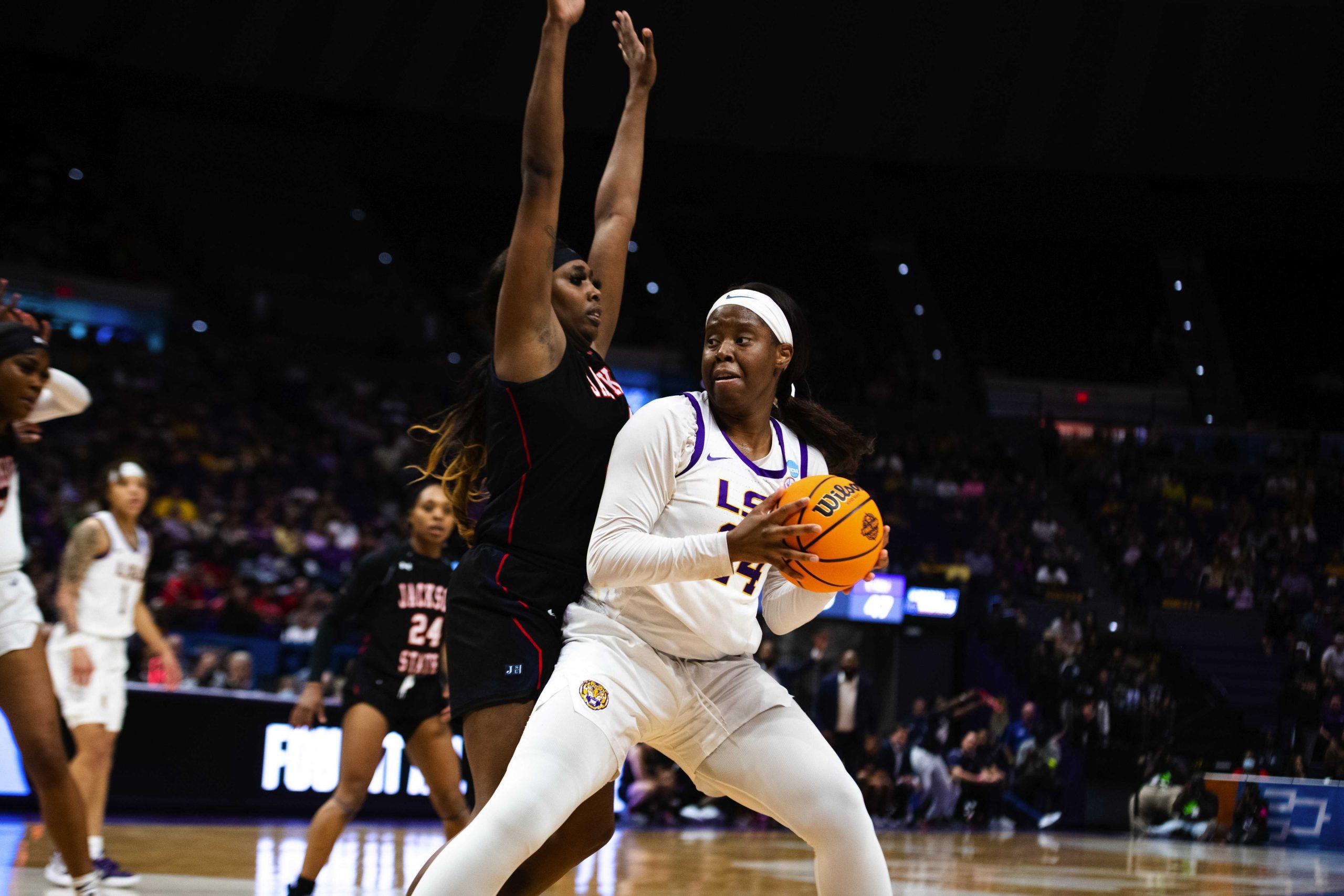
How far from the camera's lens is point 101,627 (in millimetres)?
7137

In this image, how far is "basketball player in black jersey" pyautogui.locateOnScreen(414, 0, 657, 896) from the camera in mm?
3207

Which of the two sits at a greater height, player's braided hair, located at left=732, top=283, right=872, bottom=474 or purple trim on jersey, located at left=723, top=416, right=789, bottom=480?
player's braided hair, located at left=732, top=283, right=872, bottom=474

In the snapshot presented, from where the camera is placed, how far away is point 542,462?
332 cm

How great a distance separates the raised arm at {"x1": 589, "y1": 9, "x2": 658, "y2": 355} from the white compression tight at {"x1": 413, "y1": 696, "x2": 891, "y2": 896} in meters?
1.22

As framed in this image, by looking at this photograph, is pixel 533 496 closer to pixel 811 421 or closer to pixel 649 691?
pixel 649 691

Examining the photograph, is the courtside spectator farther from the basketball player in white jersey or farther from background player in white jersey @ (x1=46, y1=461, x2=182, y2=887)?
the basketball player in white jersey

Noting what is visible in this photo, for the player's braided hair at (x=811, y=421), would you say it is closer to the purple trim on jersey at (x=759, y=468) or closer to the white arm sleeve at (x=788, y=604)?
the purple trim on jersey at (x=759, y=468)

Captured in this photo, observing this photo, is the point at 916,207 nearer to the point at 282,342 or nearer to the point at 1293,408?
the point at 1293,408

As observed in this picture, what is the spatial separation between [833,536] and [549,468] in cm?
72

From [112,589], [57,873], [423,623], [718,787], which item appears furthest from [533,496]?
[112,589]

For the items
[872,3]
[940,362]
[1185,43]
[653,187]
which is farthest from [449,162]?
[1185,43]

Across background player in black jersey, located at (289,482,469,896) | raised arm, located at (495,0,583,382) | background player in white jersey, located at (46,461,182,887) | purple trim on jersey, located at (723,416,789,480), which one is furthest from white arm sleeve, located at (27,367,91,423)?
purple trim on jersey, located at (723,416,789,480)

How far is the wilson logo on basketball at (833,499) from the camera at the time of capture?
3.08 m

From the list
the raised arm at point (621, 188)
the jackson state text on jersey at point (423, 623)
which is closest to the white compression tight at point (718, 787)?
the raised arm at point (621, 188)
